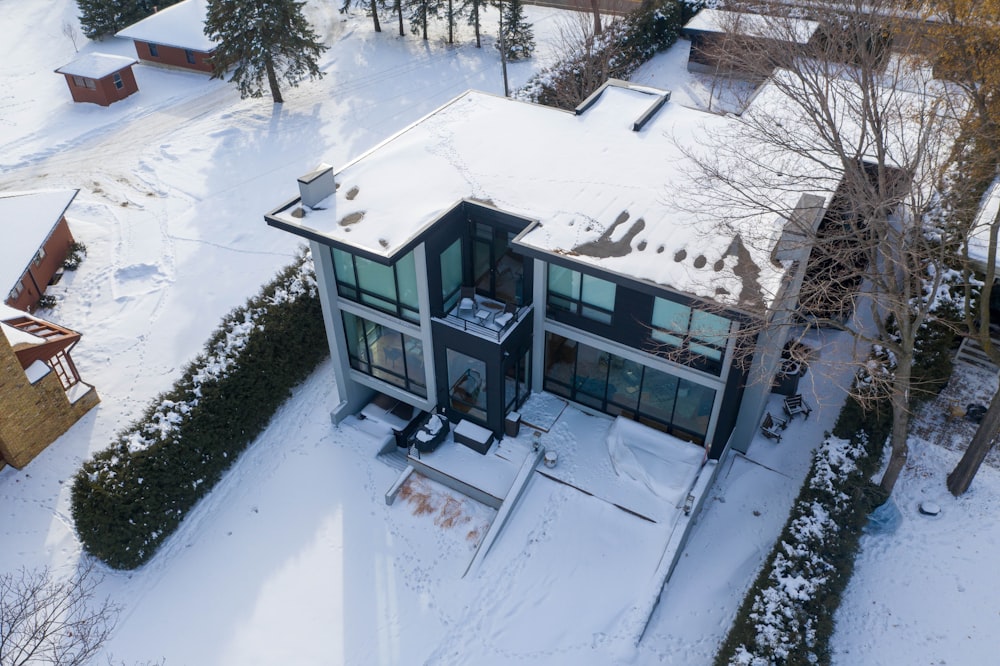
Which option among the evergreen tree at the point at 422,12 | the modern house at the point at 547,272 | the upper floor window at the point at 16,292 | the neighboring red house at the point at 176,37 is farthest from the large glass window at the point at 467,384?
the evergreen tree at the point at 422,12

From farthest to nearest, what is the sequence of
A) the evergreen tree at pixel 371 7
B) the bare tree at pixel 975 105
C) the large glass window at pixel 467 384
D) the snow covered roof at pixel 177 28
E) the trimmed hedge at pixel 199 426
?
the evergreen tree at pixel 371 7, the snow covered roof at pixel 177 28, the large glass window at pixel 467 384, the trimmed hedge at pixel 199 426, the bare tree at pixel 975 105

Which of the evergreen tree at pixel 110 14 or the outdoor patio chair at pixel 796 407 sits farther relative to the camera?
the evergreen tree at pixel 110 14

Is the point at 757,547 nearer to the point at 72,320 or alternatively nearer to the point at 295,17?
the point at 72,320

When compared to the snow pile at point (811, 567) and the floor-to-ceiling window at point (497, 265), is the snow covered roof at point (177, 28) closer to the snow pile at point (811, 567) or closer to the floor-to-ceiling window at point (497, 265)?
the floor-to-ceiling window at point (497, 265)

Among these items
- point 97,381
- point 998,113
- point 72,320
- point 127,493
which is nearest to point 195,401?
point 127,493

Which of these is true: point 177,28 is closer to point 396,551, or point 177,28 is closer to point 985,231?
point 396,551

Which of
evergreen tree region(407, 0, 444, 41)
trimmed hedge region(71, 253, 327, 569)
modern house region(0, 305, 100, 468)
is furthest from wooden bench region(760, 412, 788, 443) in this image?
evergreen tree region(407, 0, 444, 41)

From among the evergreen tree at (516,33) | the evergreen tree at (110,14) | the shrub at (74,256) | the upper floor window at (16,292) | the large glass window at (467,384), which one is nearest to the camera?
the large glass window at (467,384)
